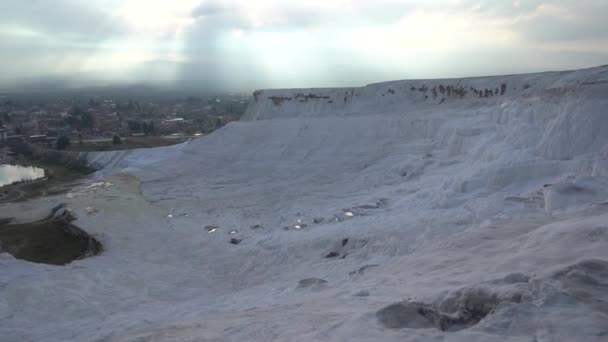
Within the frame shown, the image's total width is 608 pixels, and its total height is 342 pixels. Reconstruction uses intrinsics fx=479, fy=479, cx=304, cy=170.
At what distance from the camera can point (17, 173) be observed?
36.9m

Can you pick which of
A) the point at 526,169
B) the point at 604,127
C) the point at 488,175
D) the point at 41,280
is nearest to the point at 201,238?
the point at 41,280

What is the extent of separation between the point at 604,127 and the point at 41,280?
604 inches

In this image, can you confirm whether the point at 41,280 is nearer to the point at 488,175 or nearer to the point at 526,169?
the point at 488,175

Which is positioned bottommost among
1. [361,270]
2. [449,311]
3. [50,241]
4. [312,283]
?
[50,241]

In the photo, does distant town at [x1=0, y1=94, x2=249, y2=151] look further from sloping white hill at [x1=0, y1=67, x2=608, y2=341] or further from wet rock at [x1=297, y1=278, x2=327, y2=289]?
wet rock at [x1=297, y1=278, x2=327, y2=289]

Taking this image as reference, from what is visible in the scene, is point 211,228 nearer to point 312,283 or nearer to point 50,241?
Result: point 50,241

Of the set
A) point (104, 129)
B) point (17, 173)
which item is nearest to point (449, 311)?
point (17, 173)

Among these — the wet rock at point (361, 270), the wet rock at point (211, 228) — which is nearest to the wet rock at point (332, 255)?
the wet rock at point (361, 270)

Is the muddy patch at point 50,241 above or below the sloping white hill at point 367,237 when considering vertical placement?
below

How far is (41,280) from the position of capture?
1092cm

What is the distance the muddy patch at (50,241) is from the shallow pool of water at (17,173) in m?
17.2

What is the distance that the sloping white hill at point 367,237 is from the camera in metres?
5.50

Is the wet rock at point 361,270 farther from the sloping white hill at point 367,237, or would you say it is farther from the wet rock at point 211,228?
the wet rock at point 211,228

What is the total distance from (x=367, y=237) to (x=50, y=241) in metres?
11.1
